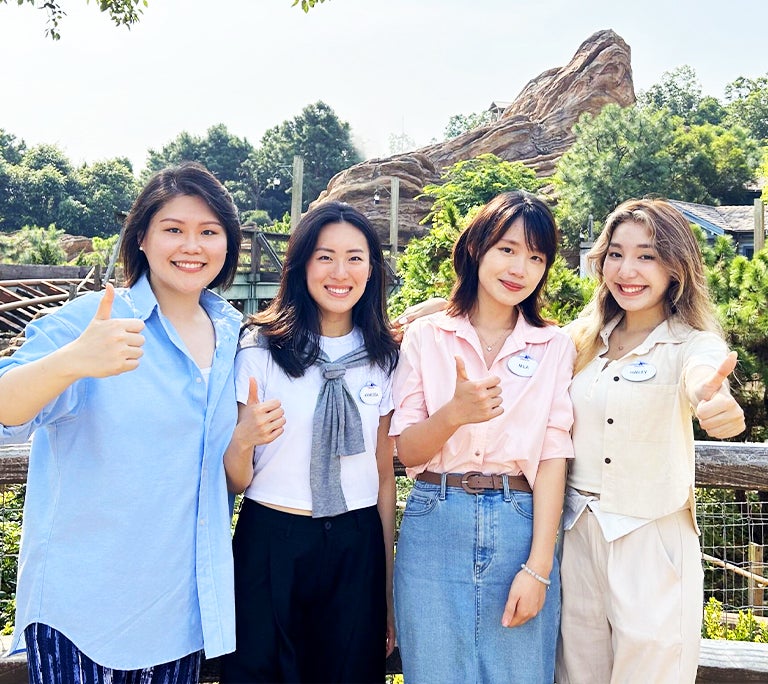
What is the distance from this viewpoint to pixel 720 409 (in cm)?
154

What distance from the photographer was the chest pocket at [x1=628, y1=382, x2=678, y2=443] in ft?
5.95

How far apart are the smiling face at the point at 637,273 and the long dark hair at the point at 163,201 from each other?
3.37ft

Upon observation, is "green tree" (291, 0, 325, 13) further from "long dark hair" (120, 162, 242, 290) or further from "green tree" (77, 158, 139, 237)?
"green tree" (77, 158, 139, 237)

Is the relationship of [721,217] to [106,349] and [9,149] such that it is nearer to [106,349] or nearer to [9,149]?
[106,349]

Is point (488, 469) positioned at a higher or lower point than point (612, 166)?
lower

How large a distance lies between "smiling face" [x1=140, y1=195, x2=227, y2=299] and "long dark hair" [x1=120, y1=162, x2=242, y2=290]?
0.05ft

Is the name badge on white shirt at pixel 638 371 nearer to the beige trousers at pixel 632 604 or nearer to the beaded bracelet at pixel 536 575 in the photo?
the beige trousers at pixel 632 604

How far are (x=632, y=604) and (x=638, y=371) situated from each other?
570 millimetres

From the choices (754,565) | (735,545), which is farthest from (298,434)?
(754,565)

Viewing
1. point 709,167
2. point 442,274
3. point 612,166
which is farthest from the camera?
point 709,167

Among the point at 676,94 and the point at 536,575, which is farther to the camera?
the point at 676,94

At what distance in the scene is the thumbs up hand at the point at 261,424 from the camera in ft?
5.37

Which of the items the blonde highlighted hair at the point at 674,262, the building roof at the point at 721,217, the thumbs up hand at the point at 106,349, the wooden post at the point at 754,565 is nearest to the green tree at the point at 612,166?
the building roof at the point at 721,217

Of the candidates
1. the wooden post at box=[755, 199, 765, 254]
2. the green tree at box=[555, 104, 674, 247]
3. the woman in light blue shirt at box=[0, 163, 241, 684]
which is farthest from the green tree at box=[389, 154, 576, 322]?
the wooden post at box=[755, 199, 765, 254]
